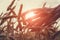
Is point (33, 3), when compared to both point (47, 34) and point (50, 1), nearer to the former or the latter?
point (50, 1)

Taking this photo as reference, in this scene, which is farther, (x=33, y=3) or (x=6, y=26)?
(x=33, y=3)

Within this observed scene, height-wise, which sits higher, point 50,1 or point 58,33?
point 50,1

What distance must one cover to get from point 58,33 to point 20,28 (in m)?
0.10

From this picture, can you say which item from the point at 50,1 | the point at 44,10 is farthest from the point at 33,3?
the point at 44,10

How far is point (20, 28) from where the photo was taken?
63 centimetres

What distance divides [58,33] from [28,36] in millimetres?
81

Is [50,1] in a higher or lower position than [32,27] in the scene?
higher

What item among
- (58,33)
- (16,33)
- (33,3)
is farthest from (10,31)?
(33,3)

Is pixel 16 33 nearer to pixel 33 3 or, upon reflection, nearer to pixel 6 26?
pixel 6 26

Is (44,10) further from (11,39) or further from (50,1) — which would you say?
(50,1)

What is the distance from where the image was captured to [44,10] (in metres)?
0.64

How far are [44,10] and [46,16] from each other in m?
0.04

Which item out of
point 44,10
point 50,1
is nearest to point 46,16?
point 44,10

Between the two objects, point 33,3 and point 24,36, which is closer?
point 24,36
